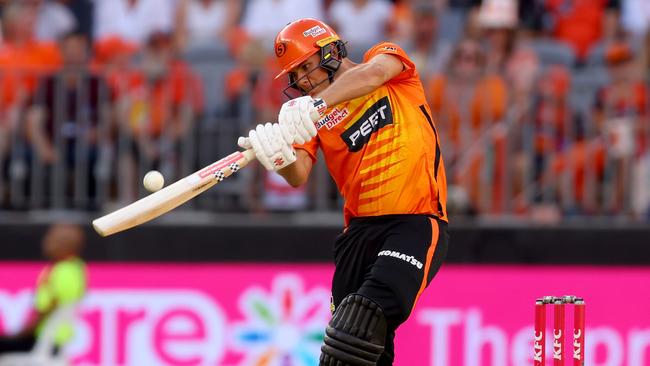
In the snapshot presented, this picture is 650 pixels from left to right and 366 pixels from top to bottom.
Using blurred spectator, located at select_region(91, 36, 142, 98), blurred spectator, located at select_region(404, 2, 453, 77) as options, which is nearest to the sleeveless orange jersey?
blurred spectator, located at select_region(404, 2, 453, 77)

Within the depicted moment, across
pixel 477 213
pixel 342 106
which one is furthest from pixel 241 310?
pixel 342 106

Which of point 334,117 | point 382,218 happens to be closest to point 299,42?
point 334,117

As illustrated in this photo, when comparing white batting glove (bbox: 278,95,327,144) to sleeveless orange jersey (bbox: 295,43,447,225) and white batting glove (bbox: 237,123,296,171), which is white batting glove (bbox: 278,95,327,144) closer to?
white batting glove (bbox: 237,123,296,171)

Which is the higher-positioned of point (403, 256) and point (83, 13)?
point (83, 13)

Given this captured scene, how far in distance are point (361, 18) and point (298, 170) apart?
18.6ft

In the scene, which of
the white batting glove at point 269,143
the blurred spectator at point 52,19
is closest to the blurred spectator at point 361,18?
the blurred spectator at point 52,19

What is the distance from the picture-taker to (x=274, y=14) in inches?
504

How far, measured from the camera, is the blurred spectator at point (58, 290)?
11.2 m

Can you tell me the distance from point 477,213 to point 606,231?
1114mm

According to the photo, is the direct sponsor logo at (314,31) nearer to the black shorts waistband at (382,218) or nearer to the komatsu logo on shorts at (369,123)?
the komatsu logo on shorts at (369,123)

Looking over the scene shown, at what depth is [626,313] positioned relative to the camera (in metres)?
11.5

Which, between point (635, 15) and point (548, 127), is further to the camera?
point (635, 15)

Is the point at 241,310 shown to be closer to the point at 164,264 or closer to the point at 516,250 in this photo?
the point at 164,264

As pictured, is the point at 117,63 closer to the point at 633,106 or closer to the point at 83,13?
the point at 83,13
